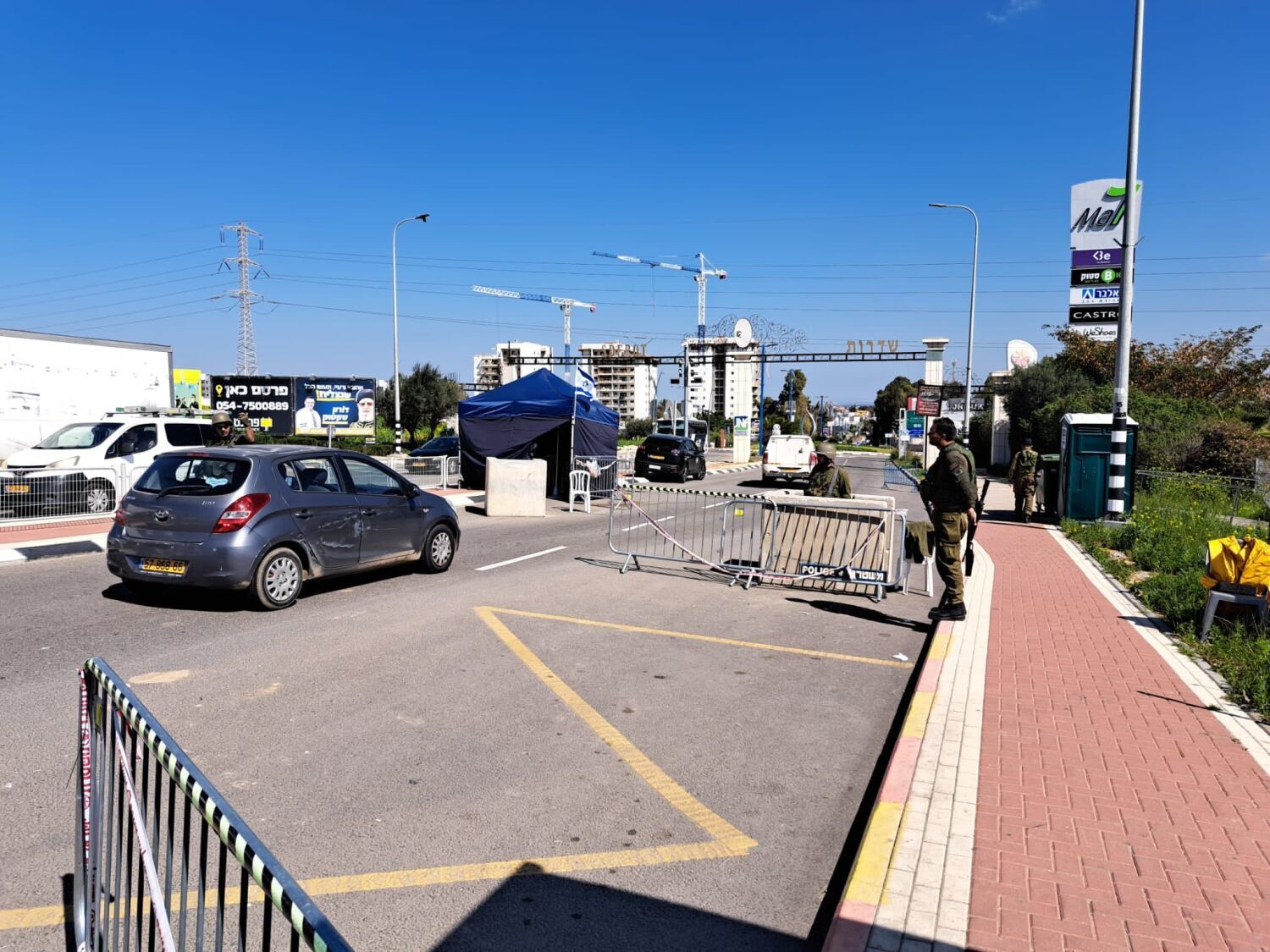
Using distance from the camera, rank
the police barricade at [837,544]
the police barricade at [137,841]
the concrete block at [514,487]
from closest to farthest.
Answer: the police barricade at [137,841]
the police barricade at [837,544]
the concrete block at [514,487]

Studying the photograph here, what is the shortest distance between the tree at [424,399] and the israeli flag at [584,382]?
32.6 meters

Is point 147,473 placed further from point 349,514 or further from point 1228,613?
point 1228,613

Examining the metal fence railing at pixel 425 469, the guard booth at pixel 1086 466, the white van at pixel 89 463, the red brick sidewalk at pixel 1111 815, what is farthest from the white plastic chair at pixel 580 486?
the red brick sidewalk at pixel 1111 815

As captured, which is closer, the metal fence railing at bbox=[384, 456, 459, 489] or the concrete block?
the concrete block

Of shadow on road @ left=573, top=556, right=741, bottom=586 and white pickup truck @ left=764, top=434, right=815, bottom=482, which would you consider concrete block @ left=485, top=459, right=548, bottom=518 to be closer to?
shadow on road @ left=573, top=556, right=741, bottom=586

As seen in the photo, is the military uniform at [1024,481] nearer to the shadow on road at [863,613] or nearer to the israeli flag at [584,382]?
the israeli flag at [584,382]

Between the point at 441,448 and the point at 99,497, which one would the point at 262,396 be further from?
the point at 99,497

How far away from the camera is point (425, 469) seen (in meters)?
28.8

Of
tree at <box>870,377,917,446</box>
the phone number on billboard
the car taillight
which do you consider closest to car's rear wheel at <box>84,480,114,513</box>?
the car taillight

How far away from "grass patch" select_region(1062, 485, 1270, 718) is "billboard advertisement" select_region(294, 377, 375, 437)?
38715mm

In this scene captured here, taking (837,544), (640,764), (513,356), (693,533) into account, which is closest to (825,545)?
(837,544)

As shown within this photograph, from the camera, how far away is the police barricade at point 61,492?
13.5m

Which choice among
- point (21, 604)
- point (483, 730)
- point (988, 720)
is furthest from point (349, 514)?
point (988, 720)

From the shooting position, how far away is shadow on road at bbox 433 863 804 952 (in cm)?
339
